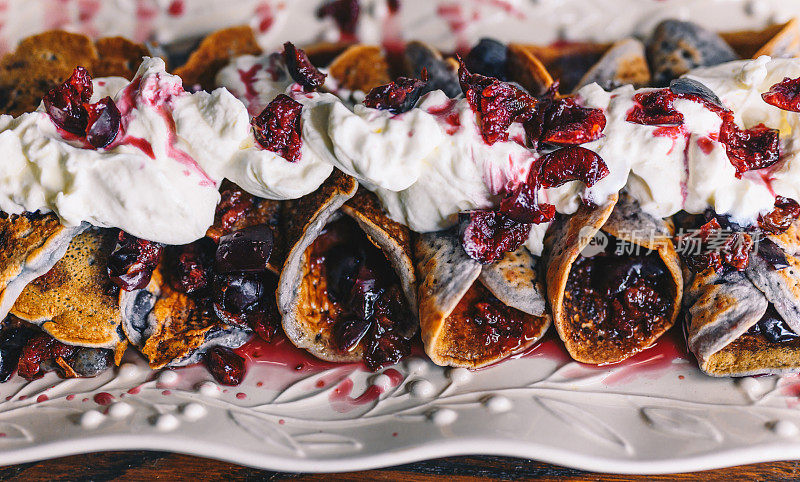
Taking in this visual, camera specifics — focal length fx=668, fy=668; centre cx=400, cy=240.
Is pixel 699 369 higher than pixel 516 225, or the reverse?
pixel 516 225

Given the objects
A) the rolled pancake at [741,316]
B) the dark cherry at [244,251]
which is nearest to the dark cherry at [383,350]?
the dark cherry at [244,251]

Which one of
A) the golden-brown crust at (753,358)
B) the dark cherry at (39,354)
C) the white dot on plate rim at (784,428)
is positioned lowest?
the white dot on plate rim at (784,428)

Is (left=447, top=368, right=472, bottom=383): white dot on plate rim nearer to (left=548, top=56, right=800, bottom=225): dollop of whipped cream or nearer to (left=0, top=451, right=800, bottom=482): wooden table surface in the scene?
(left=0, top=451, right=800, bottom=482): wooden table surface

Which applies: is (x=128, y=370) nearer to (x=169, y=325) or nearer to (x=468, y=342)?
(x=169, y=325)

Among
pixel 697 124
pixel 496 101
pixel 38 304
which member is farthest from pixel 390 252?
pixel 38 304

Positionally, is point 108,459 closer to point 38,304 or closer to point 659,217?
point 38,304

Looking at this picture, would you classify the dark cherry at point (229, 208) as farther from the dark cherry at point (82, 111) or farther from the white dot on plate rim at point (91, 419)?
the white dot on plate rim at point (91, 419)

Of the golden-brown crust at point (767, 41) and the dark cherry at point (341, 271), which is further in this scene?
the golden-brown crust at point (767, 41)
